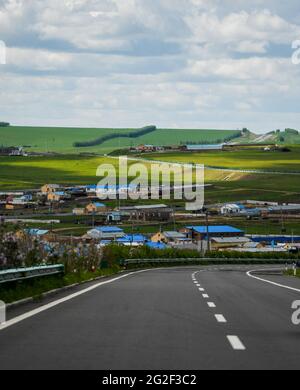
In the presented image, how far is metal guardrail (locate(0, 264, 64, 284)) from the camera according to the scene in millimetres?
21108

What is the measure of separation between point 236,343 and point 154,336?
144 cm

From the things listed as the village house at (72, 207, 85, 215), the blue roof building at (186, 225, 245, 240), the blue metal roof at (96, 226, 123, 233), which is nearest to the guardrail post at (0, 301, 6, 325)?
the blue metal roof at (96, 226, 123, 233)

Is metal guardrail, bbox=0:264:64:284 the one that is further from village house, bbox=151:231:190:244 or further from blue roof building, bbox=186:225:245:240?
blue roof building, bbox=186:225:245:240

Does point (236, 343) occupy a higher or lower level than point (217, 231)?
higher

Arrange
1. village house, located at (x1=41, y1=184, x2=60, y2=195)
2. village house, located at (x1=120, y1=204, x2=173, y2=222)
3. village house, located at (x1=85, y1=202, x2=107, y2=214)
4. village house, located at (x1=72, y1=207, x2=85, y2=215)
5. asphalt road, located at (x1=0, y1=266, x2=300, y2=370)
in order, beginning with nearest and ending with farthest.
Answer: asphalt road, located at (x1=0, y1=266, x2=300, y2=370)
village house, located at (x1=120, y1=204, x2=173, y2=222)
village house, located at (x1=72, y1=207, x2=85, y2=215)
village house, located at (x1=85, y1=202, x2=107, y2=214)
village house, located at (x1=41, y1=184, x2=60, y2=195)

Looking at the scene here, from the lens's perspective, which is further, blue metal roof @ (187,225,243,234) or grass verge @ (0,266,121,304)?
blue metal roof @ (187,225,243,234)

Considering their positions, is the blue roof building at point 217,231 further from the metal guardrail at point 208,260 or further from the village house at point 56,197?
the village house at point 56,197

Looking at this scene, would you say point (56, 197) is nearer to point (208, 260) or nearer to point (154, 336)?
point (208, 260)

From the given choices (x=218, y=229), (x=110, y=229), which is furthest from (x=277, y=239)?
(x=110, y=229)

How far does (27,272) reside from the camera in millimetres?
→ 23844

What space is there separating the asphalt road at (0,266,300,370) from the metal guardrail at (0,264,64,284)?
67.8 inches

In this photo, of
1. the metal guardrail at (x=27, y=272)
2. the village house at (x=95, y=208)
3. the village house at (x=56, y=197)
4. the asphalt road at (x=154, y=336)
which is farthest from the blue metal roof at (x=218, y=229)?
the asphalt road at (x=154, y=336)
